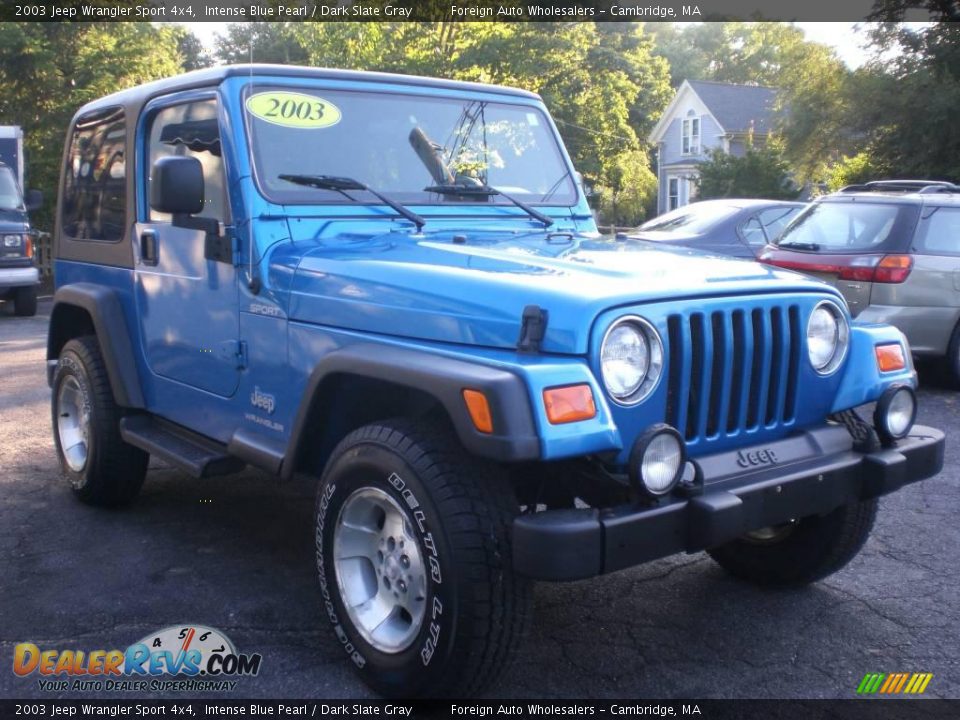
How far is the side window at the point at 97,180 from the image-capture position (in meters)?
4.86

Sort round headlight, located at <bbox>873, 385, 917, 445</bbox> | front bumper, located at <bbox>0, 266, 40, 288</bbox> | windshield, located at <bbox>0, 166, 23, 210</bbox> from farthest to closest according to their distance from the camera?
windshield, located at <bbox>0, 166, 23, 210</bbox>
front bumper, located at <bbox>0, 266, 40, 288</bbox>
round headlight, located at <bbox>873, 385, 917, 445</bbox>

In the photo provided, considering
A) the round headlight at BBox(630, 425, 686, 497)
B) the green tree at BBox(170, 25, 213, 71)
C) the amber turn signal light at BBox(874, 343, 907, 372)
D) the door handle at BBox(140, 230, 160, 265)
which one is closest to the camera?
the round headlight at BBox(630, 425, 686, 497)

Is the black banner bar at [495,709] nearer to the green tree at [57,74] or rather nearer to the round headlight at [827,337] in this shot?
the round headlight at [827,337]

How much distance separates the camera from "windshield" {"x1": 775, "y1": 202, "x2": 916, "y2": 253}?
810 cm

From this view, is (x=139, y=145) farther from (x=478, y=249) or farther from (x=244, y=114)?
(x=478, y=249)

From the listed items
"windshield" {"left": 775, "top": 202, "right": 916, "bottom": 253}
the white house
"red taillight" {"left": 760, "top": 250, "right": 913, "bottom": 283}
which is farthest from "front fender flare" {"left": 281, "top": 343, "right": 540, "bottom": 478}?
the white house

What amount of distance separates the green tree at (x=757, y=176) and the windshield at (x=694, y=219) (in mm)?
14043

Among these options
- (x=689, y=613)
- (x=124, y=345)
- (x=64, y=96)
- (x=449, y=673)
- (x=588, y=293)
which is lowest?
(x=689, y=613)

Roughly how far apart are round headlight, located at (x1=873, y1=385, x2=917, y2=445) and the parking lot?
798mm

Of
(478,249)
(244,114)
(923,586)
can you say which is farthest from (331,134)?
(923,586)

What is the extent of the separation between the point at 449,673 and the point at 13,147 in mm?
14897

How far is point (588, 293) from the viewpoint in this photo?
287 centimetres

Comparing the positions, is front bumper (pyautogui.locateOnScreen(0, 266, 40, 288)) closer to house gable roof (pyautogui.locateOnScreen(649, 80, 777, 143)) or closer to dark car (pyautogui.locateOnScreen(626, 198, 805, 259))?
dark car (pyautogui.locateOnScreen(626, 198, 805, 259))

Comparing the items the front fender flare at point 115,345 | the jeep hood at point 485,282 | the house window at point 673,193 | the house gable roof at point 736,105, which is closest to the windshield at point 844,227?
the jeep hood at point 485,282
